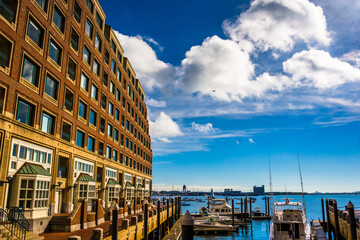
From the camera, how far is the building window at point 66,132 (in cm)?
2954

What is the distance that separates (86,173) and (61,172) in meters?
5.70

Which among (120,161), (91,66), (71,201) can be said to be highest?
(91,66)

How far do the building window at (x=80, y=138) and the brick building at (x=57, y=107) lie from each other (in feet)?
0.38

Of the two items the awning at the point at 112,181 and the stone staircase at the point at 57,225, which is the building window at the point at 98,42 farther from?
the stone staircase at the point at 57,225

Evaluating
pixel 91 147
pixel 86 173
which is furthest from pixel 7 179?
pixel 91 147

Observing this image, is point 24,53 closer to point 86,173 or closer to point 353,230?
point 86,173

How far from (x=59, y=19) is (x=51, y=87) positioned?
23.4 ft

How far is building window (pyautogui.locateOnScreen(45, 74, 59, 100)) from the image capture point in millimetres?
25859

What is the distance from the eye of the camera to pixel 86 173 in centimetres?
3416

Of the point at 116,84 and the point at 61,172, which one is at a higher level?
the point at 116,84

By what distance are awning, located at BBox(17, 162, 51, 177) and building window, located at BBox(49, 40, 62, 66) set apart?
32.9 feet

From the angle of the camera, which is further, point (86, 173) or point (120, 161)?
point (120, 161)

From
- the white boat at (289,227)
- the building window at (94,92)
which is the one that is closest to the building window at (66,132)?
the building window at (94,92)

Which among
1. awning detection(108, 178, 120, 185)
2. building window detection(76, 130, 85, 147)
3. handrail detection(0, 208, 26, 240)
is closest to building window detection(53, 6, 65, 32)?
building window detection(76, 130, 85, 147)
